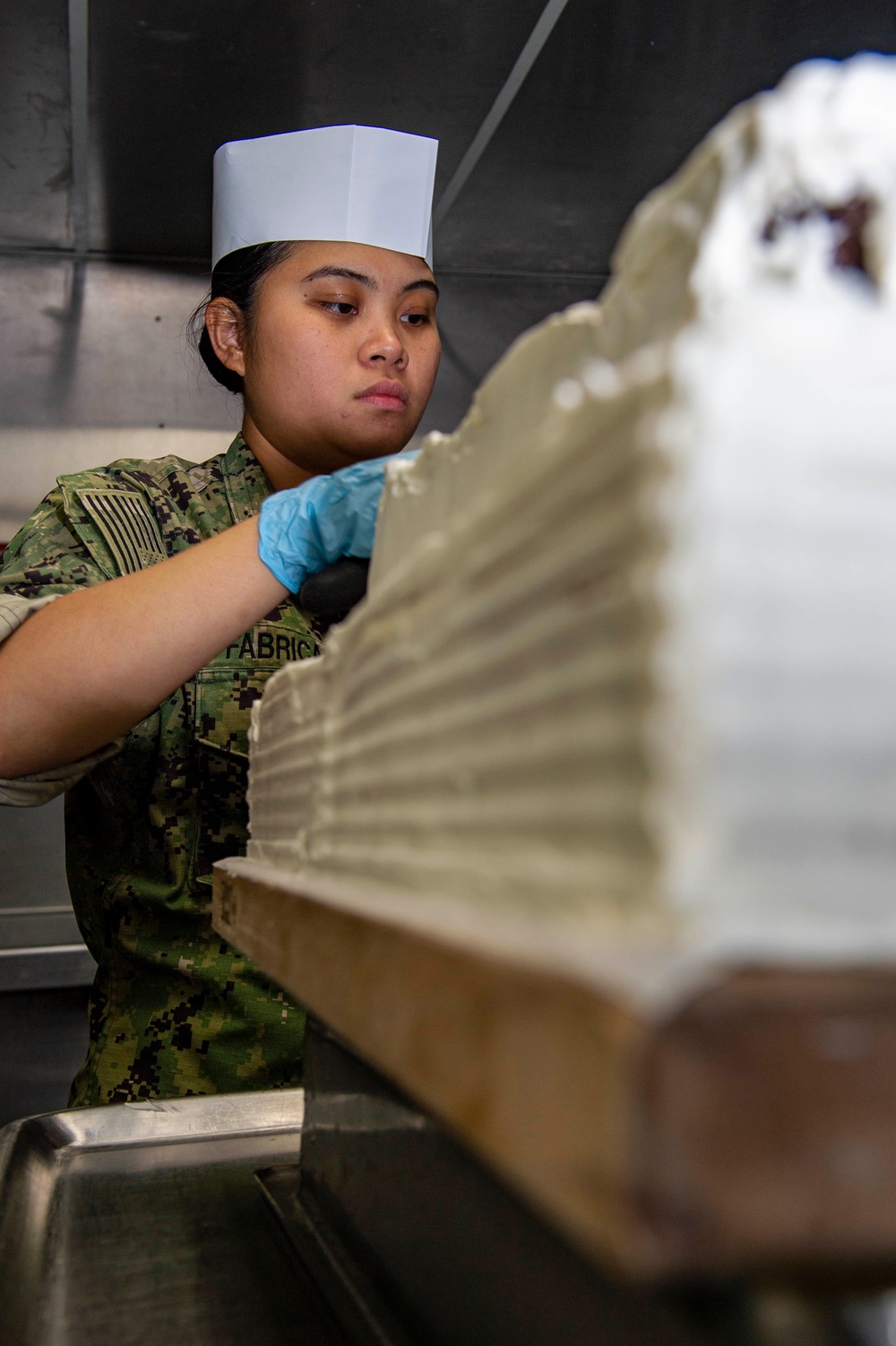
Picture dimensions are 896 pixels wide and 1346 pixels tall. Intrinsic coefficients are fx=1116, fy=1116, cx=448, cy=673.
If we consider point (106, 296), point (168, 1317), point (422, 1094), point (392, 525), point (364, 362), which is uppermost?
point (106, 296)

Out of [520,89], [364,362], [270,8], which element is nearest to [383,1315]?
[364,362]

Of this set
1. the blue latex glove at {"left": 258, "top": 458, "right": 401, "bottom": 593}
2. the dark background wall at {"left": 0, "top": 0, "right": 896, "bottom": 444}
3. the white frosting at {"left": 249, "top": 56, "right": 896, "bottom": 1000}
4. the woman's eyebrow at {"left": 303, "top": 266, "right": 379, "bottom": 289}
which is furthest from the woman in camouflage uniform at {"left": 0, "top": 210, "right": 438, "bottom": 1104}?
the white frosting at {"left": 249, "top": 56, "right": 896, "bottom": 1000}

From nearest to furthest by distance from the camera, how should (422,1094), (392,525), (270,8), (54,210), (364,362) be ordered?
1. (422,1094)
2. (392,525)
3. (364,362)
4. (270,8)
5. (54,210)

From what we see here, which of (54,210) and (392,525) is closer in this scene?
(392,525)

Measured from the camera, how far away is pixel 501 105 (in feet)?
6.41

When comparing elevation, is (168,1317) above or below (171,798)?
below

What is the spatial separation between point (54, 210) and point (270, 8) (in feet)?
2.96

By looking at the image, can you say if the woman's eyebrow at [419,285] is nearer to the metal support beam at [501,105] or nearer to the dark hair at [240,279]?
the dark hair at [240,279]

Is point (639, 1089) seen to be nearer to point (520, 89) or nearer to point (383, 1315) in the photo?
point (383, 1315)

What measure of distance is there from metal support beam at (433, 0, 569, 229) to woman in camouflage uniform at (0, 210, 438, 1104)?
520mm

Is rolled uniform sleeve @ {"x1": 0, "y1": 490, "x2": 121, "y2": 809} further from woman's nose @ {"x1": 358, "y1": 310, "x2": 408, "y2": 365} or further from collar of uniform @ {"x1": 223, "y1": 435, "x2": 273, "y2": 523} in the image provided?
woman's nose @ {"x1": 358, "y1": 310, "x2": 408, "y2": 365}

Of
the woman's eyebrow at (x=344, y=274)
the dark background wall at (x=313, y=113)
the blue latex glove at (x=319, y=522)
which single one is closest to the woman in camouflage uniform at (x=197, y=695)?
the woman's eyebrow at (x=344, y=274)

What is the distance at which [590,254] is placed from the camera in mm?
2598

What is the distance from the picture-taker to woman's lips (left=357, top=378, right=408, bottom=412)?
4.55 ft
